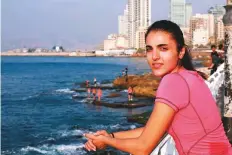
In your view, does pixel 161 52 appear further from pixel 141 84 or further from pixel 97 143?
pixel 141 84

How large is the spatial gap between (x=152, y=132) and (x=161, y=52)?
50 cm

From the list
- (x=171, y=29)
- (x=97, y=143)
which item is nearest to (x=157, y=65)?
(x=171, y=29)

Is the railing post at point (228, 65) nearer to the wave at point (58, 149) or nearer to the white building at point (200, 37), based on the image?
the wave at point (58, 149)

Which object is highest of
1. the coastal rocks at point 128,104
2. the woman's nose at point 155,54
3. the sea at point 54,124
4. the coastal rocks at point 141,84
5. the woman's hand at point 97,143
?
the woman's nose at point 155,54

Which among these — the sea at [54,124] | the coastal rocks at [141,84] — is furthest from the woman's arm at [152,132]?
the coastal rocks at [141,84]

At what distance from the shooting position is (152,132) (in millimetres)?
2203

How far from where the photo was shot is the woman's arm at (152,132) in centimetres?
217

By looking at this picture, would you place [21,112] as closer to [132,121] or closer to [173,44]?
[132,121]

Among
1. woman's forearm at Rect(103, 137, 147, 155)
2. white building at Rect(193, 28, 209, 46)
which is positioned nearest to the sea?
woman's forearm at Rect(103, 137, 147, 155)

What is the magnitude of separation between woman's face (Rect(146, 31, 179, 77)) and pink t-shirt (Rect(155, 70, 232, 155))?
0.11 meters

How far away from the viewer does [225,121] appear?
6824 millimetres

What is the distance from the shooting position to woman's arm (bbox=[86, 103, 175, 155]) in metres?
2.17

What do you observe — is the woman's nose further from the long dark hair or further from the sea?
the sea

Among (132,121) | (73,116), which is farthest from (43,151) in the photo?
(73,116)
